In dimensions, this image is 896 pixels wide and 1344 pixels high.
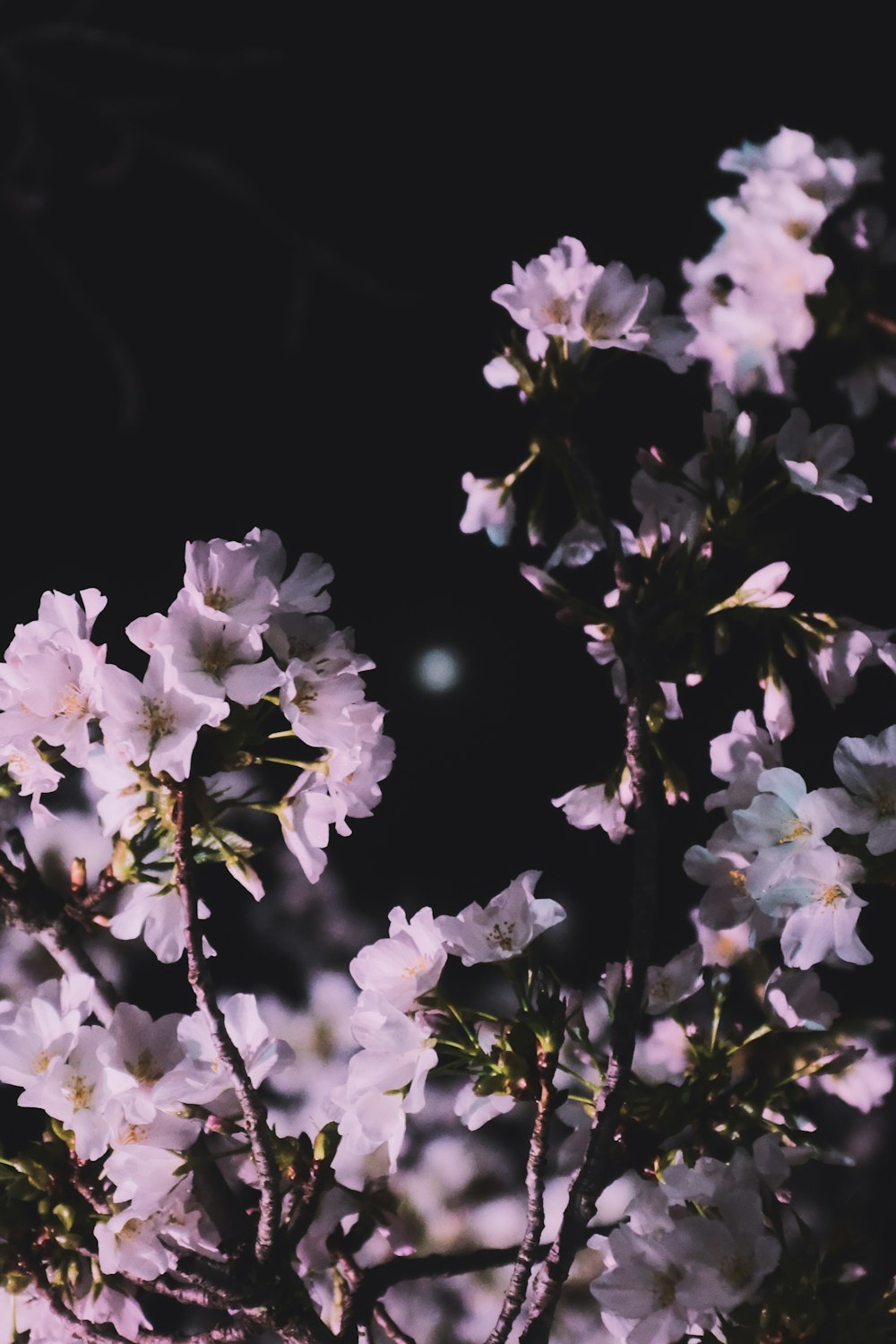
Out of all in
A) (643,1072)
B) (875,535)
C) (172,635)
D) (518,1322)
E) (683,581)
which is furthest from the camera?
(875,535)

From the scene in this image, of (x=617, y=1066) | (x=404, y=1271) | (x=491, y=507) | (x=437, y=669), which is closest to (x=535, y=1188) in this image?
(x=617, y=1066)

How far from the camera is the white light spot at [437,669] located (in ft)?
5.08

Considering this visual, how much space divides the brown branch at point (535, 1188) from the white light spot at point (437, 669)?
A: 0.76 metres

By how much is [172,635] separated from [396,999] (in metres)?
0.27

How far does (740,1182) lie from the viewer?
0.83 meters

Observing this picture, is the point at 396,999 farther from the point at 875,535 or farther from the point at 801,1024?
the point at 875,535

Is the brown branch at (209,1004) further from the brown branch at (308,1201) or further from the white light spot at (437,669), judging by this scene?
the white light spot at (437,669)

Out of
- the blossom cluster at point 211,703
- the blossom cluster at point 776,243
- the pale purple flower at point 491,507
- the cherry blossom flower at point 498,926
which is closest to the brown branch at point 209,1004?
the blossom cluster at point 211,703

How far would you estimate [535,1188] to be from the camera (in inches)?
31.6

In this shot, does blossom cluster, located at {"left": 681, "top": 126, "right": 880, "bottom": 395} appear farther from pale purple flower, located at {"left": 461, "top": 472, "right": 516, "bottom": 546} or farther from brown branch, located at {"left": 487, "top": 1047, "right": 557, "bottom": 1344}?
brown branch, located at {"left": 487, "top": 1047, "right": 557, "bottom": 1344}

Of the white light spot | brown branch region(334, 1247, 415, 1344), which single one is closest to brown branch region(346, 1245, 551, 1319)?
brown branch region(334, 1247, 415, 1344)

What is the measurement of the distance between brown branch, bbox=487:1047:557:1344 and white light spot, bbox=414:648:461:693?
759 mm

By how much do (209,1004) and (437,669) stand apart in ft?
2.64

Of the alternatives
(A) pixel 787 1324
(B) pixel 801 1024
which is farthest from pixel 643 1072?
(A) pixel 787 1324
